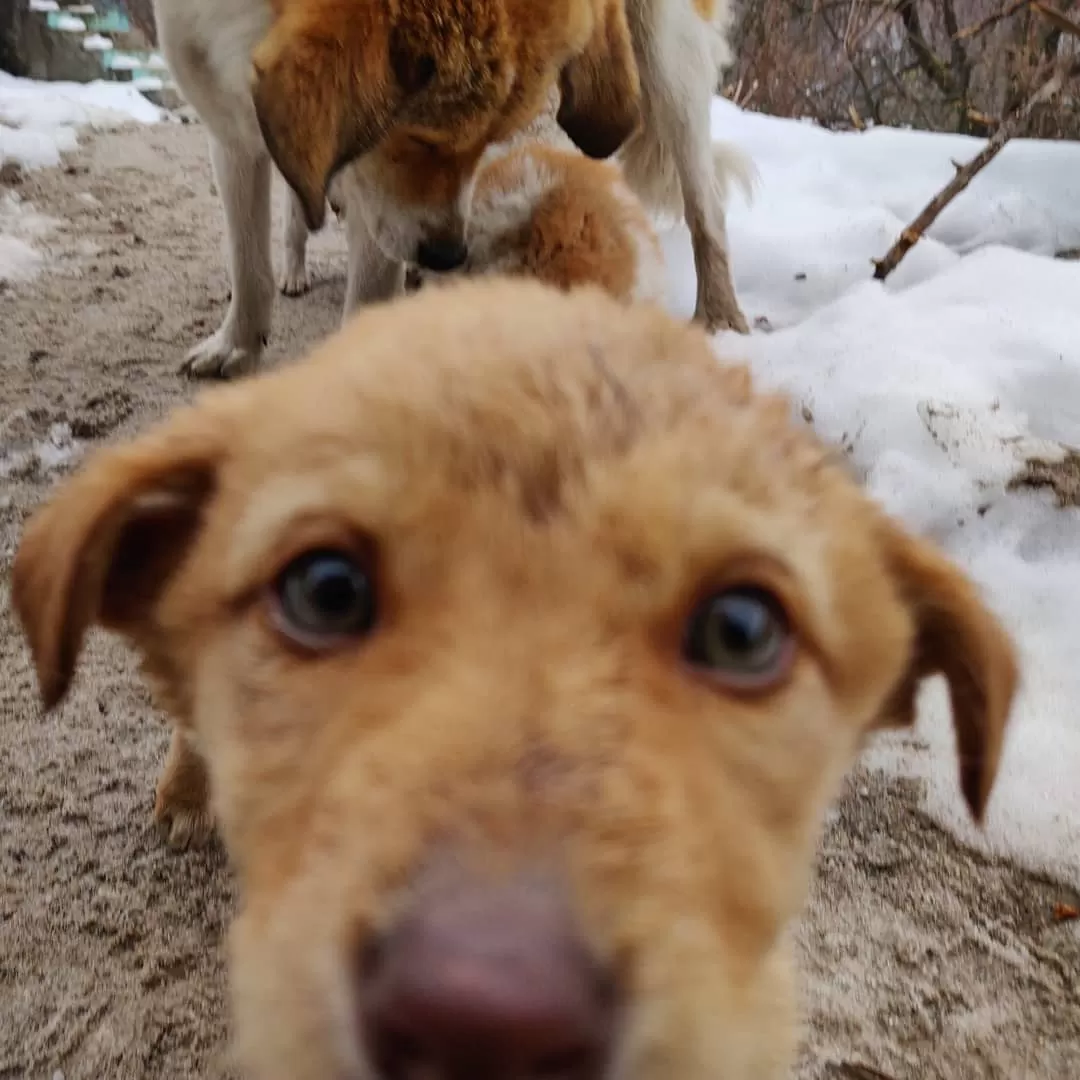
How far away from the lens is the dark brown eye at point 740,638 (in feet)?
3.31

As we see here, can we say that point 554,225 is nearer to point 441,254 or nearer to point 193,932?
point 441,254

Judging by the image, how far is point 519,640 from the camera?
0.91 meters

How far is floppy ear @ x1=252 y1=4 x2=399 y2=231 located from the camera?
2248mm

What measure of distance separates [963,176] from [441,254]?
1.80 meters

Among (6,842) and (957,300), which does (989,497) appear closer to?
(957,300)

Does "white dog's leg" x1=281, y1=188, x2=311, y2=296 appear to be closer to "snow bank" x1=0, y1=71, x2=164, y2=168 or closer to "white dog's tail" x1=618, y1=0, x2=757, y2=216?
"white dog's tail" x1=618, y1=0, x2=757, y2=216

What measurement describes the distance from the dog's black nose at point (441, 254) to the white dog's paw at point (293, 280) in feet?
3.93

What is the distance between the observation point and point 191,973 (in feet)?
5.28

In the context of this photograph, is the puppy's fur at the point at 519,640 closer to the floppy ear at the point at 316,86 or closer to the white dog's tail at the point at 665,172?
the floppy ear at the point at 316,86

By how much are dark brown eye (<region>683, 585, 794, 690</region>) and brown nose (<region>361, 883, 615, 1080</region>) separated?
0.38 m

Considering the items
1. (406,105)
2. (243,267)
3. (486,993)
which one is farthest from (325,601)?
(243,267)

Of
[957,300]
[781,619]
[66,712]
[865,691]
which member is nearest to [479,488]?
[781,619]

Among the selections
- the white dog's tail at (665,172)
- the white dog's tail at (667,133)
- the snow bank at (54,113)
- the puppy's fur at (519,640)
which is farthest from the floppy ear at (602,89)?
the snow bank at (54,113)

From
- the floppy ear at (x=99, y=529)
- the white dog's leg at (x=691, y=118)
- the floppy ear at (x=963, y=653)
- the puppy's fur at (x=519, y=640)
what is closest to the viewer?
the puppy's fur at (x=519, y=640)
